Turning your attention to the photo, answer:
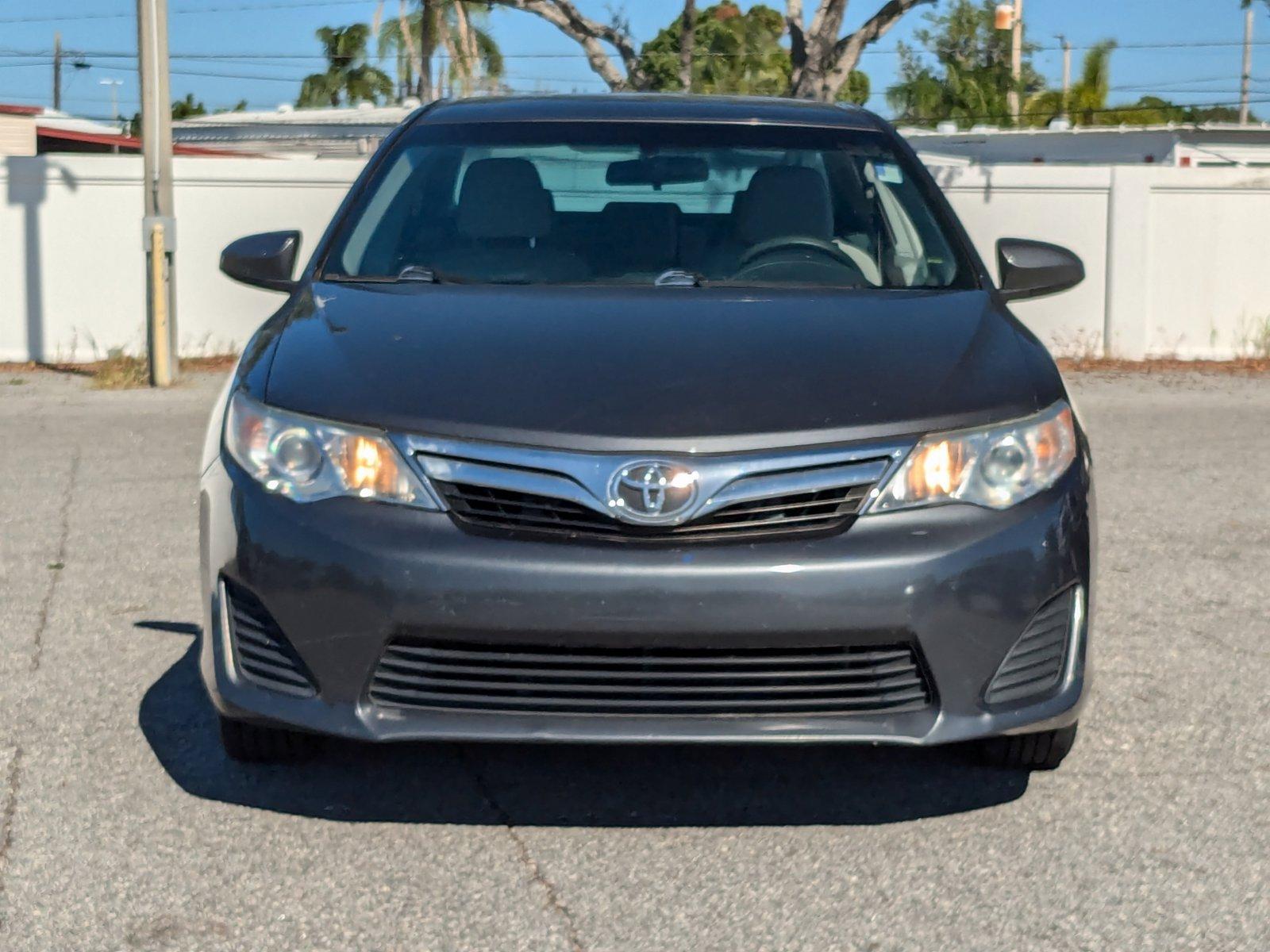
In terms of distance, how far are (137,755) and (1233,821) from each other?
2.50 meters

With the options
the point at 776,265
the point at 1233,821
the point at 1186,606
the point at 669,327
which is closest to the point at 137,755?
the point at 669,327

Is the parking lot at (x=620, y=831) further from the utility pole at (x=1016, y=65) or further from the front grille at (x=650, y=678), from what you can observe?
the utility pole at (x=1016, y=65)

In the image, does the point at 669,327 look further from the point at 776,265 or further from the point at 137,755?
the point at 137,755

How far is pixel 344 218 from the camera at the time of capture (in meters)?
4.95

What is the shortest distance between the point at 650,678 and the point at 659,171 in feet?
6.75

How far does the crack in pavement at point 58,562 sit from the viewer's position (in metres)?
5.53

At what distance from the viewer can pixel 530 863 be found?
12.2ft

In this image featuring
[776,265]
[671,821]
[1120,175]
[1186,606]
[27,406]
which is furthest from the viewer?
[1120,175]

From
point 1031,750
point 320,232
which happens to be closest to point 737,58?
point 320,232

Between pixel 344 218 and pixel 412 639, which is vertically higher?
pixel 344 218

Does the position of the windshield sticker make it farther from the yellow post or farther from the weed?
the weed

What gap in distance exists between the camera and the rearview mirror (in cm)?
521

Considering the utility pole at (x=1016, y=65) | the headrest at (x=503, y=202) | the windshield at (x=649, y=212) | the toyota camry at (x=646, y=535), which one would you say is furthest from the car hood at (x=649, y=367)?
the utility pole at (x=1016, y=65)

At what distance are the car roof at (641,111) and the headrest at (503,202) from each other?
313 millimetres
